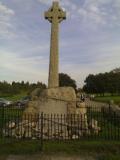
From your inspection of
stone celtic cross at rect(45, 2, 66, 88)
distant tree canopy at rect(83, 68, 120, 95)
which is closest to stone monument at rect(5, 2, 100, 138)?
stone celtic cross at rect(45, 2, 66, 88)

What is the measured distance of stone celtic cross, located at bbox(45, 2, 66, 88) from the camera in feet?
62.2

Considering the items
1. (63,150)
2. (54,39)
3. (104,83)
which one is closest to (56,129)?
(63,150)

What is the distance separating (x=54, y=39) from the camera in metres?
19.6

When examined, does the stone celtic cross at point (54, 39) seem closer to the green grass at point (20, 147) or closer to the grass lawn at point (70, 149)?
the green grass at point (20, 147)

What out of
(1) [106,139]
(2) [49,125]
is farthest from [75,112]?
(1) [106,139]

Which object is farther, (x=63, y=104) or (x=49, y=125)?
(x=63, y=104)

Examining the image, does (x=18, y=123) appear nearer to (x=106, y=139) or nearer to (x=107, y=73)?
(x=106, y=139)

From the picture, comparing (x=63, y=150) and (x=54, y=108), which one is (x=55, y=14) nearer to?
(x=54, y=108)

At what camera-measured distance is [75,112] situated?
1728 cm

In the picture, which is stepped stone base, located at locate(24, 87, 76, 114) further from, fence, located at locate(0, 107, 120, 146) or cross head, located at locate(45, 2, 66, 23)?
cross head, located at locate(45, 2, 66, 23)

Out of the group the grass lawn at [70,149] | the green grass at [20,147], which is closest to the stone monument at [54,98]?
the green grass at [20,147]

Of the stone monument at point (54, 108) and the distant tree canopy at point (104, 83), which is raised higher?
the distant tree canopy at point (104, 83)

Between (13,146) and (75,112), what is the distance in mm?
5060

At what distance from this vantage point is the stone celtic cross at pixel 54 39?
62.2 ft
